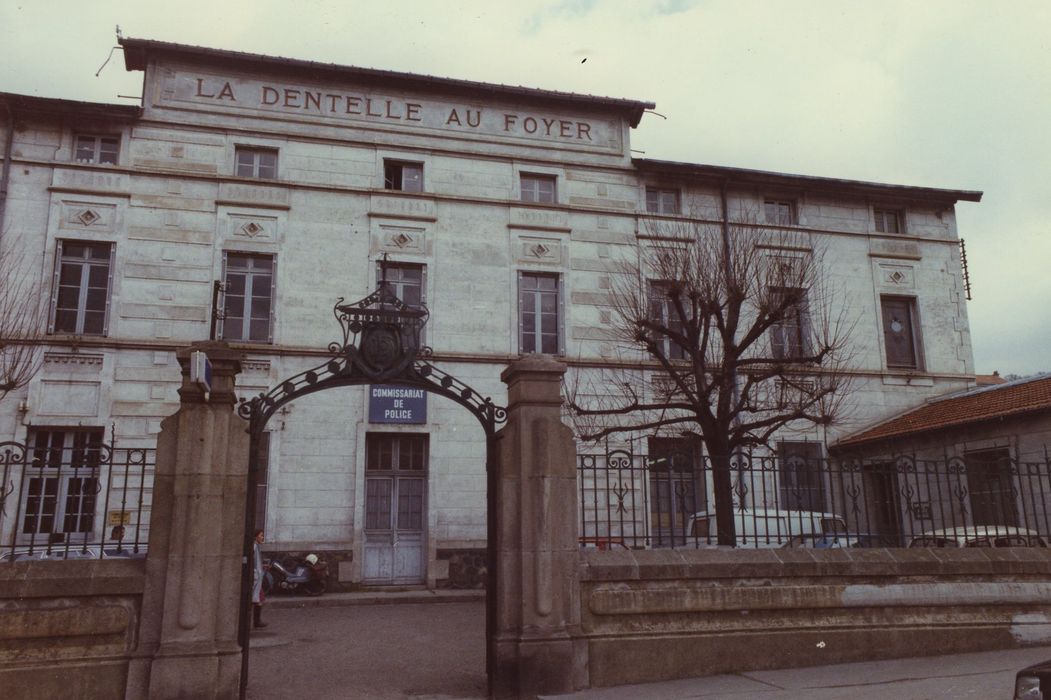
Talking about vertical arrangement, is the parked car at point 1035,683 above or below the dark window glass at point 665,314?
below

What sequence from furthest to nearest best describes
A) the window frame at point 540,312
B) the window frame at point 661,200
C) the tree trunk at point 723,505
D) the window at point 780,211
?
1. the window at point 780,211
2. the window frame at point 661,200
3. the window frame at point 540,312
4. the tree trunk at point 723,505

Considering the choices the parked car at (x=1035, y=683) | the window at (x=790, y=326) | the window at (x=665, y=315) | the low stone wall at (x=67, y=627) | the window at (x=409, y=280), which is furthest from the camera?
the window at (x=409, y=280)

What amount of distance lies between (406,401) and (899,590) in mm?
12042

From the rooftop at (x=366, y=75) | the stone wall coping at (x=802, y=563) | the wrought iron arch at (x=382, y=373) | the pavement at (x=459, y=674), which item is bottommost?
the pavement at (x=459, y=674)

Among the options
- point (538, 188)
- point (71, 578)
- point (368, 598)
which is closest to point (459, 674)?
point (71, 578)

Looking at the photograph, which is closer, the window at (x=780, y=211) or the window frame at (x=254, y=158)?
the window frame at (x=254, y=158)

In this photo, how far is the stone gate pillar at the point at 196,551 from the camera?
6812 mm

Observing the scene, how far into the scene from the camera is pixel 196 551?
7074 mm

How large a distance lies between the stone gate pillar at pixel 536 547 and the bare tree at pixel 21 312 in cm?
1221

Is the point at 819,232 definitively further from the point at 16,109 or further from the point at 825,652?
the point at 16,109

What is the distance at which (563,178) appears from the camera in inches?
805

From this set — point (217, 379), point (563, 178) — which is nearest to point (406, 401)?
point (563, 178)

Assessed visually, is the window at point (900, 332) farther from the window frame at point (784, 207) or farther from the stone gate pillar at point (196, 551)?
the stone gate pillar at point (196, 551)

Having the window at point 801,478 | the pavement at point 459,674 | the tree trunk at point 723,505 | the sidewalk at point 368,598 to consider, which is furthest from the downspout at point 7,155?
the window at point 801,478
